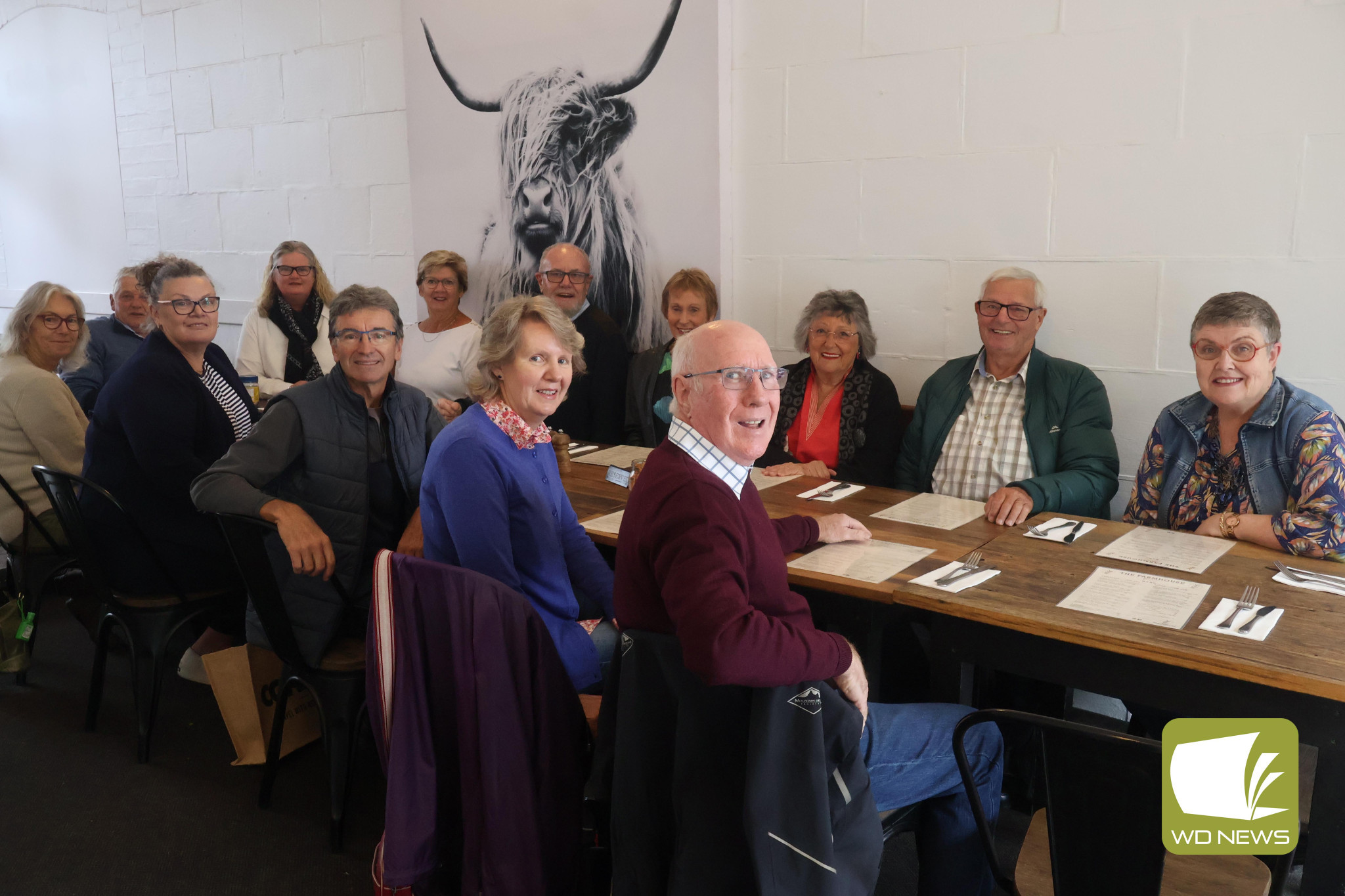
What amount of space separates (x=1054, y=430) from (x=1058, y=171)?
0.85m

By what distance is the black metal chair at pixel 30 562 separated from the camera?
126 inches

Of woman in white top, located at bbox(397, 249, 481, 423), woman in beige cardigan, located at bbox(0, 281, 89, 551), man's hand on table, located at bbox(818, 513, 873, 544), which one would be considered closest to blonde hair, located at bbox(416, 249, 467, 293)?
woman in white top, located at bbox(397, 249, 481, 423)

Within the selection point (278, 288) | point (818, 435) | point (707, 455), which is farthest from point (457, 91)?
point (707, 455)

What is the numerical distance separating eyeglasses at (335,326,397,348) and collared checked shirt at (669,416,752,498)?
3.82 ft

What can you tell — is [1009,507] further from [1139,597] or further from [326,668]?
[326,668]

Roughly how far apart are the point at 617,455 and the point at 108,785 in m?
1.75

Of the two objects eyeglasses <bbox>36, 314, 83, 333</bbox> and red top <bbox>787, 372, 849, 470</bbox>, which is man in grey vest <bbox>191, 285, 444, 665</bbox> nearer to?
red top <bbox>787, 372, 849, 470</bbox>

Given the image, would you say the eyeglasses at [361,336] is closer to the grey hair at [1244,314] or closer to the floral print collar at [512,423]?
the floral print collar at [512,423]

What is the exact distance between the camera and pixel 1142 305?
9.74 ft

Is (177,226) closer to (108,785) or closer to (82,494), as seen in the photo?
(82,494)

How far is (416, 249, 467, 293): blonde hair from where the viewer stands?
425cm

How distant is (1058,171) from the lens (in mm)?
3035

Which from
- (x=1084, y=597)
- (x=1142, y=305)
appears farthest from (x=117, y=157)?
(x=1084, y=597)

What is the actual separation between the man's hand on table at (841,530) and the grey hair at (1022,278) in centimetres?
117
